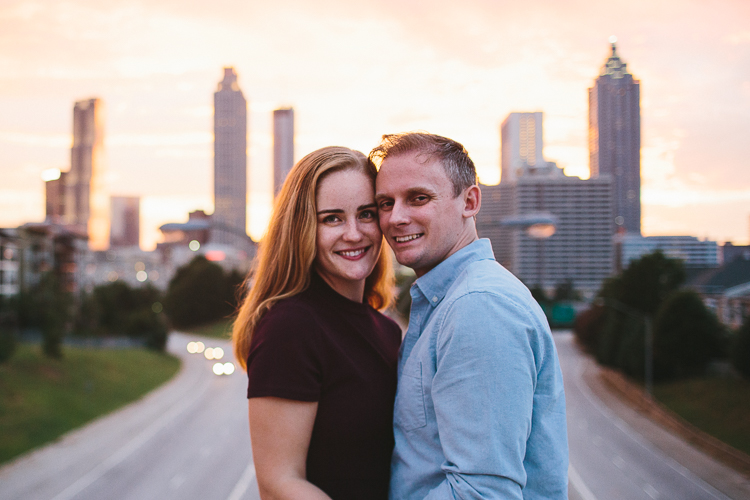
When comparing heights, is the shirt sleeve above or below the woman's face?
below

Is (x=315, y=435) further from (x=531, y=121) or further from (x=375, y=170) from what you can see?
(x=531, y=121)

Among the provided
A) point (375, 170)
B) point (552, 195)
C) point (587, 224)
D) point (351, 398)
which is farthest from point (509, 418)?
point (552, 195)

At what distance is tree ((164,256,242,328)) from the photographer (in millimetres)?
59062

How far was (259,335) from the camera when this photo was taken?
2.17 metres

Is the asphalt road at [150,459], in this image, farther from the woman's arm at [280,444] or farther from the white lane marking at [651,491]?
the woman's arm at [280,444]

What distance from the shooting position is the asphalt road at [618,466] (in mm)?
16062

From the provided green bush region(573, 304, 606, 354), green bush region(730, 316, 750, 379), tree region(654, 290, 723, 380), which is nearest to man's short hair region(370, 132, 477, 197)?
green bush region(730, 316, 750, 379)

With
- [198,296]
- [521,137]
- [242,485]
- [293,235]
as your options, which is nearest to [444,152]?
[293,235]

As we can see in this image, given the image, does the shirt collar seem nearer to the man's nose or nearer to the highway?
the man's nose

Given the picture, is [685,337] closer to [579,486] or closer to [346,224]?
[579,486]

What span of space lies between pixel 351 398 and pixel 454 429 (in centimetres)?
64

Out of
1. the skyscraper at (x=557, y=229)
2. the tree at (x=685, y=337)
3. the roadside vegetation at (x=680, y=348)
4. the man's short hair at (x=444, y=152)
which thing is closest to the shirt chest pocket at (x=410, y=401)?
the man's short hair at (x=444, y=152)

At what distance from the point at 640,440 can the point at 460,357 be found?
23796 mm

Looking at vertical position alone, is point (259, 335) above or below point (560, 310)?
above
